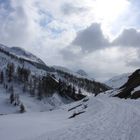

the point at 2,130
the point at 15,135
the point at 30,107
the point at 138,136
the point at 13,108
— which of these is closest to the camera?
the point at 138,136

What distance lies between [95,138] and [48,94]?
18066 centimetres

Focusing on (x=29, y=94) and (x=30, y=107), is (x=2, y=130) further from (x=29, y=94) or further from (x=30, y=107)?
(x=29, y=94)

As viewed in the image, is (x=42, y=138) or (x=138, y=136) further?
(x=42, y=138)

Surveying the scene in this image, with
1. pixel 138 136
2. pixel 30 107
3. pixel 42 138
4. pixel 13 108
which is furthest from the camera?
pixel 30 107

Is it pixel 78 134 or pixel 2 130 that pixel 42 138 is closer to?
pixel 78 134

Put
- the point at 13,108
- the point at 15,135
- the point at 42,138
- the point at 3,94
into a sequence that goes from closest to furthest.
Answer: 1. the point at 42,138
2. the point at 15,135
3. the point at 13,108
4. the point at 3,94

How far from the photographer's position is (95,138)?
1842 centimetres

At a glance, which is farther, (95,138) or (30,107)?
(30,107)

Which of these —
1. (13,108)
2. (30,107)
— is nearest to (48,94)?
(30,107)

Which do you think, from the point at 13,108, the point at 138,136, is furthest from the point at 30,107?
the point at 138,136

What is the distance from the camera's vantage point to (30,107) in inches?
6737

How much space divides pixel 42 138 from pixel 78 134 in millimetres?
2795

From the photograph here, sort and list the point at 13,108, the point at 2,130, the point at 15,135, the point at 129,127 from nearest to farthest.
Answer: the point at 129,127 < the point at 15,135 < the point at 2,130 < the point at 13,108

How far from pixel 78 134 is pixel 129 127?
178 inches
